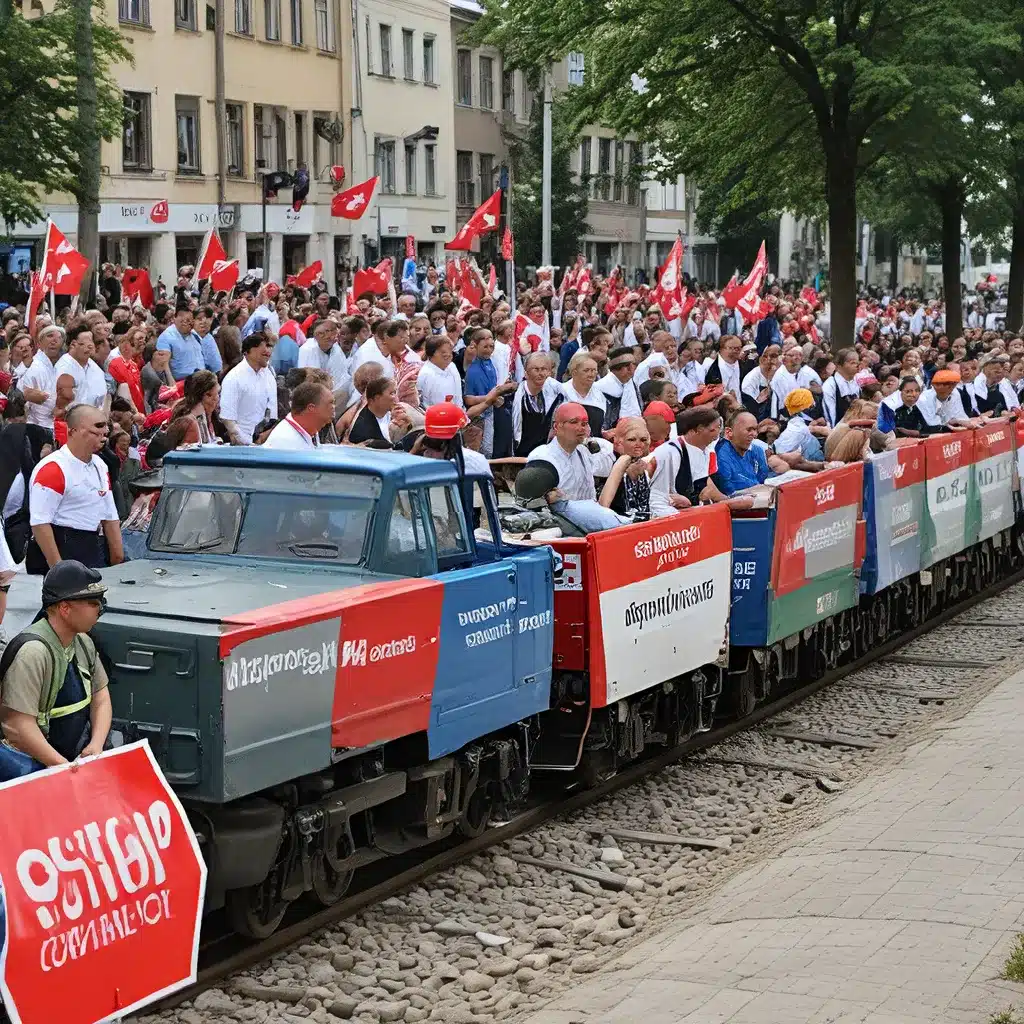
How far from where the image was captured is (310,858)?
9.88m

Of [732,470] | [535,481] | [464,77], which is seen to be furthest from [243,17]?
[535,481]

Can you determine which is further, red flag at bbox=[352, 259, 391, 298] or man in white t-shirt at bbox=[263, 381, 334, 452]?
red flag at bbox=[352, 259, 391, 298]

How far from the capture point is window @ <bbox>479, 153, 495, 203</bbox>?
68.8 meters

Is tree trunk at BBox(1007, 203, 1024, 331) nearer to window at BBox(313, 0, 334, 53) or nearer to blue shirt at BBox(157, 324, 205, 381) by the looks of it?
window at BBox(313, 0, 334, 53)

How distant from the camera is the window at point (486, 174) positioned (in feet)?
226

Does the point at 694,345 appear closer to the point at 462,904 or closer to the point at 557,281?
the point at 462,904

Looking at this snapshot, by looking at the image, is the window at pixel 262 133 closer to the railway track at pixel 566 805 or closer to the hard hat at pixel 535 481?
the railway track at pixel 566 805

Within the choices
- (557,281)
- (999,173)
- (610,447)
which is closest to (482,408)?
(610,447)

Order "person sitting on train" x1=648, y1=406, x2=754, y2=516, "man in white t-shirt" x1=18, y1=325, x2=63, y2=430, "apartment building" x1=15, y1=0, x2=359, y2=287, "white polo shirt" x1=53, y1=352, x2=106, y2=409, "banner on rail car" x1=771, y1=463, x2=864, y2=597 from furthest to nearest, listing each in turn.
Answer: "apartment building" x1=15, y1=0, x2=359, y2=287, "white polo shirt" x1=53, y1=352, x2=106, y2=409, "man in white t-shirt" x1=18, y1=325, x2=63, y2=430, "banner on rail car" x1=771, y1=463, x2=864, y2=597, "person sitting on train" x1=648, y1=406, x2=754, y2=516

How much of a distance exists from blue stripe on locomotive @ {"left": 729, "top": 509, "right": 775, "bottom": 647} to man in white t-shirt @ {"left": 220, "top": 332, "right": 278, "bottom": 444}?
12.2 feet

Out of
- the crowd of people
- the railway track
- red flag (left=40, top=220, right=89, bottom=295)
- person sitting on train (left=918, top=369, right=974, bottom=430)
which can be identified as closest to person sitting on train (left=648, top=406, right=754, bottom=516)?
the crowd of people

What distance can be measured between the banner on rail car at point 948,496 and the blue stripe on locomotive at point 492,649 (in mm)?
8406

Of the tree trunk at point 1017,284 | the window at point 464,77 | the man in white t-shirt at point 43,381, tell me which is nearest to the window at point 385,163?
the window at point 464,77

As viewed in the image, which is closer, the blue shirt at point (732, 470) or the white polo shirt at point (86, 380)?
the blue shirt at point (732, 470)
